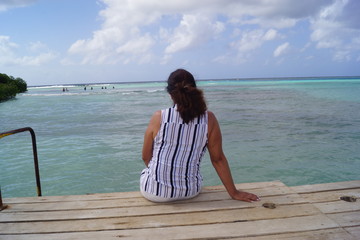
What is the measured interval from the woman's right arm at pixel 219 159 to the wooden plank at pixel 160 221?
22 centimetres

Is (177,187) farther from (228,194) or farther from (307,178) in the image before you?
(307,178)

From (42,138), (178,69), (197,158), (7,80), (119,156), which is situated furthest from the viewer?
(7,80)

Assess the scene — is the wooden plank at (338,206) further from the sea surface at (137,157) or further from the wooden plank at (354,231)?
the sea surface at (137,157)

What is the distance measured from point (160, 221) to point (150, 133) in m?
0.73

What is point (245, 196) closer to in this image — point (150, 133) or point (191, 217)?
point (191, 217)

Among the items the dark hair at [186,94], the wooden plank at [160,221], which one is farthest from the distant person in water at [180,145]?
the wooden plank at [160,221]

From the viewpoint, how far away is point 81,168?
6711mm

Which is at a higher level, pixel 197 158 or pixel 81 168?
pixel 197 158

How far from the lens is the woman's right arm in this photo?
2.48 m

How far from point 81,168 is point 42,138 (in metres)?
4.37

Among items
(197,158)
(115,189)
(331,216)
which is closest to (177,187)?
(197,158)

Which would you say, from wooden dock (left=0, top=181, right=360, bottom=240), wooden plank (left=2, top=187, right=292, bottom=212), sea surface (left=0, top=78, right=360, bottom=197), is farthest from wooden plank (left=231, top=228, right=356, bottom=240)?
sea surface (left=0, top=78, right=360, bottom=197)

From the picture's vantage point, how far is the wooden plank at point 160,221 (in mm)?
2258

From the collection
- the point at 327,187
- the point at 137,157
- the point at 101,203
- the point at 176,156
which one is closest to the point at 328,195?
the point at 327,187
